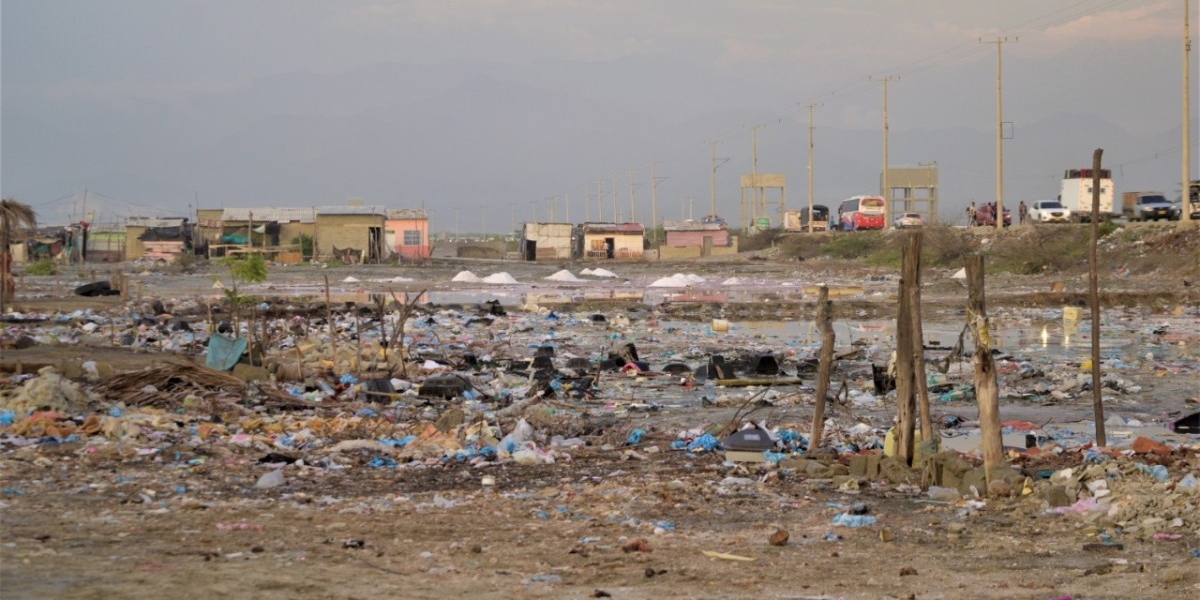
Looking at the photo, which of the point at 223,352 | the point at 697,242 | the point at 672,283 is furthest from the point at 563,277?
the point at 223,352

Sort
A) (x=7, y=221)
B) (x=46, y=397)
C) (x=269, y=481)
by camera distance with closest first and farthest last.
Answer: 1. (x=269, y=481)
2. (x=46, y=397)
3. (x=7, y=221)

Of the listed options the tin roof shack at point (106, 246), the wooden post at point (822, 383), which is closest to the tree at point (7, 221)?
the wooden post at point (822, 383)

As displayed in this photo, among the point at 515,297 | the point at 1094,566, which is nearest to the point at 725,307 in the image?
the point at 515,297

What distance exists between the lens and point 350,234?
58.4 m

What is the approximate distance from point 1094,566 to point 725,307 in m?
20.2

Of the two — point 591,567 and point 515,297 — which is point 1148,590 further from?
point 515,297

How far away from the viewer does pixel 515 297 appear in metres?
31.4

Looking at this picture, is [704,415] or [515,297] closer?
[704,415]

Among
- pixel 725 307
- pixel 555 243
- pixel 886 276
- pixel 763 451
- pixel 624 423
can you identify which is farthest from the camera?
pixel 555 243

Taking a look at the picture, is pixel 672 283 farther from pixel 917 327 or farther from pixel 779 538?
pixel 779 538

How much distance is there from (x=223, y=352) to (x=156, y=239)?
49607mm

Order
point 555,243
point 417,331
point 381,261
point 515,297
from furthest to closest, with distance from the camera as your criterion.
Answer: point 555,243 < point 381,261 < point 515,297 < point 417,331

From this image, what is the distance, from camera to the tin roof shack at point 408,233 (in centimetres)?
6303

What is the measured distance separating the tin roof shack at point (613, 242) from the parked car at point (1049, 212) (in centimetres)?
2240
